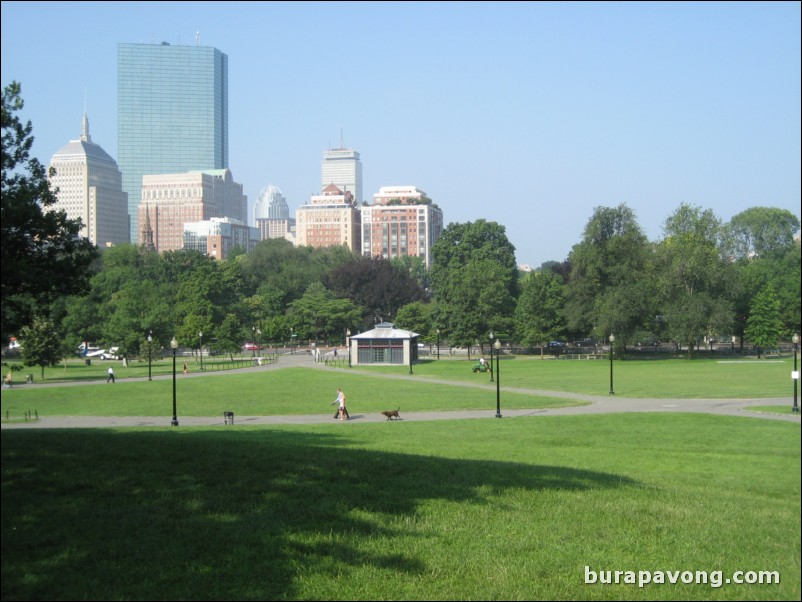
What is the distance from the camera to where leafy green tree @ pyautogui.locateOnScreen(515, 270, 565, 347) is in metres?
87.4

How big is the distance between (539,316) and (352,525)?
81142 millimetres

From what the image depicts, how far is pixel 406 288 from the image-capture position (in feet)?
407

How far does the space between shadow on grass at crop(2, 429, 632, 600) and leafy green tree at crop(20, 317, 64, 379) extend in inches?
26.6

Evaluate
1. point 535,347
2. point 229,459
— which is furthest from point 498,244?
point 229,459

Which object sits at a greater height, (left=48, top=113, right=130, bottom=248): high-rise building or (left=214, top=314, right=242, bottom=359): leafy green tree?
(left=48, top=113, right=130, bottom=248): high-rise building

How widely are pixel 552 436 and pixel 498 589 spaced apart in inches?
737

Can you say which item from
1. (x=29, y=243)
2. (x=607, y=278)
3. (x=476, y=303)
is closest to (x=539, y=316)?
(x=476, y=303)

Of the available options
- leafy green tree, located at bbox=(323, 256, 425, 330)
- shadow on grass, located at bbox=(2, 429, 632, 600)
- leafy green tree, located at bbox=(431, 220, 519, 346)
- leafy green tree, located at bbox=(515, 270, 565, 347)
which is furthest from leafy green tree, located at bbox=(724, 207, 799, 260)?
leafy green tree, located at bbox=(323, 256, 425, 330)

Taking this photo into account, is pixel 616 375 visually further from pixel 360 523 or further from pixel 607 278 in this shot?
pixel 360 523

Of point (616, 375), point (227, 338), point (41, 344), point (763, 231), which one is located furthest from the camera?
point (227, 338)

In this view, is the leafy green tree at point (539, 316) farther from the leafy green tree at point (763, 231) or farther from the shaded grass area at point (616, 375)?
the leafy green tree at point (763, 231)

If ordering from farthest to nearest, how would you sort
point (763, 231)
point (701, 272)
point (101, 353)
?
1. point (701, 272)
2. point (101, 353)
3. point (763, 231)

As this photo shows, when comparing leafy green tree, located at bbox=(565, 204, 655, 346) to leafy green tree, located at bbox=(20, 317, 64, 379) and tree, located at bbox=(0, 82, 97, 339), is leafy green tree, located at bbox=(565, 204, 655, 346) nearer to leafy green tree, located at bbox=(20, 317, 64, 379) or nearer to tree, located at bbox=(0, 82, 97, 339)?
tree, located at bbox=(0, 82, 97, 339)

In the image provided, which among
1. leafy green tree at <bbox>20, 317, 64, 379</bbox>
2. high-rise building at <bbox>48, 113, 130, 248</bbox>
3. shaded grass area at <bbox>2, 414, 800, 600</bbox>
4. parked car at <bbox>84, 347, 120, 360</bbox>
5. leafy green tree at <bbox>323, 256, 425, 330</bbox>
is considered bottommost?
shaded grass area at <bbox>2, 414, 800, 600</bbox>
